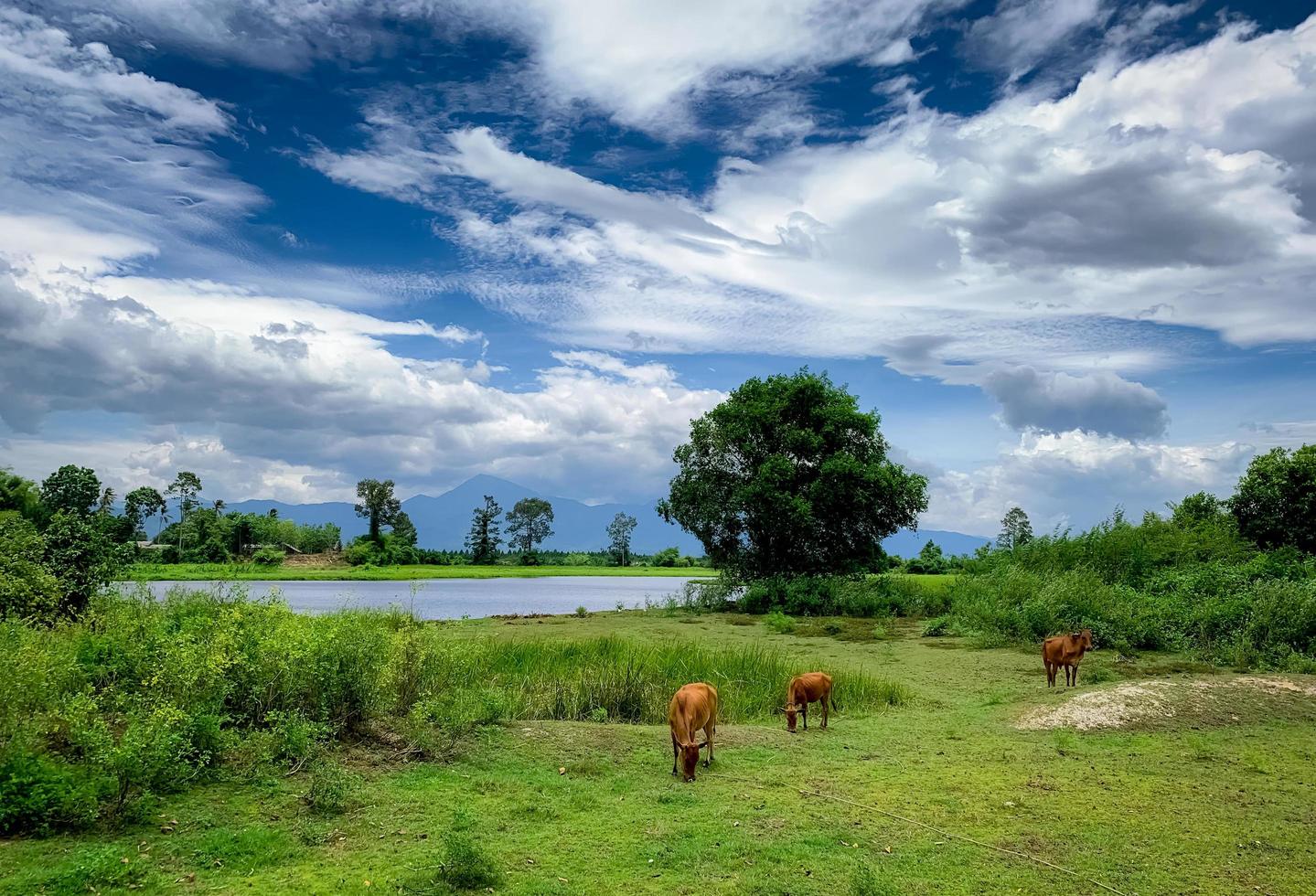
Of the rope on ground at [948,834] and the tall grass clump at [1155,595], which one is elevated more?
the tall grass clump at [1155,595]

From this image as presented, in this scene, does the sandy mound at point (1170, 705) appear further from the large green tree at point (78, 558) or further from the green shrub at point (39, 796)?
the large green tree at point (78, 558)

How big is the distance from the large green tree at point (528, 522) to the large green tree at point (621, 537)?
26.5 feet

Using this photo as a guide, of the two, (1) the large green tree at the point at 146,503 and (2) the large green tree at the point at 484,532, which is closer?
(1) the large green tree at the point at 146,503

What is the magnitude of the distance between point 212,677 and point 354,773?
172cm

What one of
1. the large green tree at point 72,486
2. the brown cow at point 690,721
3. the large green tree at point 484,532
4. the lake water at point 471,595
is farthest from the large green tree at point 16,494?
the large green tree at point 484,532

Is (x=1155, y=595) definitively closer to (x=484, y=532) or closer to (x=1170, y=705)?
(x=1170, y=705)

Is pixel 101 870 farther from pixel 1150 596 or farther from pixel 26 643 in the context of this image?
pixel 1150 596

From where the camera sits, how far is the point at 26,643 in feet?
22.9

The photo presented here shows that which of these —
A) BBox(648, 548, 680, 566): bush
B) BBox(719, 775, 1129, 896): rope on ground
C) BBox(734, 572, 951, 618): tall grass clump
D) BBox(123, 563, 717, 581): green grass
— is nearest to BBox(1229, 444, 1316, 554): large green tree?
BBox(734, 572, 951, 618): tall grass clump

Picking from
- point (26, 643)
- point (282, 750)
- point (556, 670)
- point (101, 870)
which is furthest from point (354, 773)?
point (556, 670)

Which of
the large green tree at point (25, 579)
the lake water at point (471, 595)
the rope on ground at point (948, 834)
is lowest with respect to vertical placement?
the lake water at point (471, 595)

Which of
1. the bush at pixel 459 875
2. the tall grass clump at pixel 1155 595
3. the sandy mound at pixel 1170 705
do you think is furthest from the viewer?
the tall grass clump at pixel 1155 595

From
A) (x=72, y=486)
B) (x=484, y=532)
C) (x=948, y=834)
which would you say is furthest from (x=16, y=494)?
(x=484, y=532)

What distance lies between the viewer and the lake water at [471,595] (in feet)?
115
